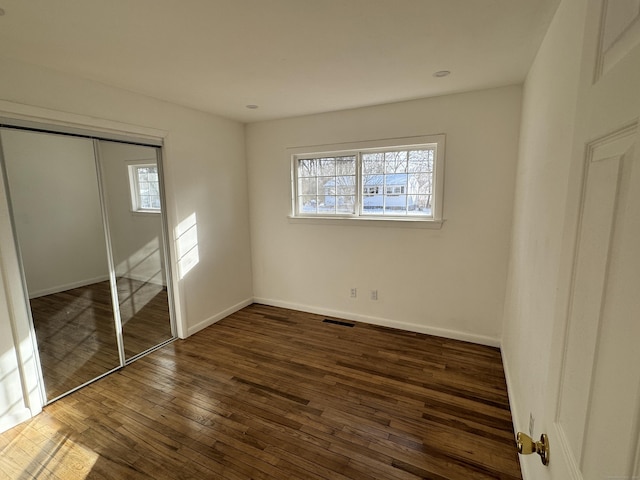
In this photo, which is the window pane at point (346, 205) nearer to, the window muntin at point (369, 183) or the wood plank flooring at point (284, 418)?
the window muntin at point (369, 183)

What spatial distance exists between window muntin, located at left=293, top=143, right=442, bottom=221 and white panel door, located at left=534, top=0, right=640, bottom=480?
2549 mm

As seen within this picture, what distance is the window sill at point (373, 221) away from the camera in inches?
124

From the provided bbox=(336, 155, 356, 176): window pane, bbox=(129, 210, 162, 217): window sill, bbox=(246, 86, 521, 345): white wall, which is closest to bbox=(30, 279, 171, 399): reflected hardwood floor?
bbox=(129, 210, 162, 217): window sill

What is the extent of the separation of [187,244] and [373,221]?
2086 mm

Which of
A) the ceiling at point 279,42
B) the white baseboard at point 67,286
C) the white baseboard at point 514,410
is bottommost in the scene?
the white baseboard at point 514,410

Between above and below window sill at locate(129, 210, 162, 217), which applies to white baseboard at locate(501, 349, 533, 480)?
below

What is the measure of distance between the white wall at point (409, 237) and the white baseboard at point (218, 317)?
0.32 meters

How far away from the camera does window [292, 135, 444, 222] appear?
3.15 meters

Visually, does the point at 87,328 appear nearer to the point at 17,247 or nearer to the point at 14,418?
the point at 14,418

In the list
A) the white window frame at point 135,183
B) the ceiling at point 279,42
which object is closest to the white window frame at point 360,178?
the ceiling at point 279,42

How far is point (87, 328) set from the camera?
8.86 feet

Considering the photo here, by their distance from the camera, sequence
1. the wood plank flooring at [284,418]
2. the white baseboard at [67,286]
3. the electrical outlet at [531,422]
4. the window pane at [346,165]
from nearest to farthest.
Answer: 1. the electrical outlet at [531,422]
2. the wood plank flooring at [284,418]
3. the white baseboard at [67,286]
4. the window pane at [346,165]

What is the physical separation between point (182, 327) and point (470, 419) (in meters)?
2.87

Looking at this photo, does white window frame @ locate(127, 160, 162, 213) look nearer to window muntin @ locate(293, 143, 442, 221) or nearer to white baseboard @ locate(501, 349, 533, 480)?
window muntin @ locate(293, 143, 442, 221)
